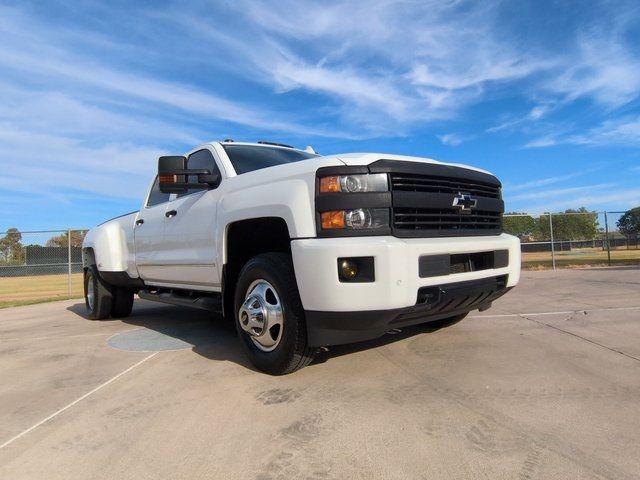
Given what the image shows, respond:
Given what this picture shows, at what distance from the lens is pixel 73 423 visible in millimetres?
2789

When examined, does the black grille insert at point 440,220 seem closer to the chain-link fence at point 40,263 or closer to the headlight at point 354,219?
the headlight at point 354,219

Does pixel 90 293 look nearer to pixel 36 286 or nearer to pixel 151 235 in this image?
pixel 151 235

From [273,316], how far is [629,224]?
19102 mm

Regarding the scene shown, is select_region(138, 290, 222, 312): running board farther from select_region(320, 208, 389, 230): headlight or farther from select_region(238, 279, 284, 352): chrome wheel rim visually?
select_region(320, 208, 389, 230): headlight

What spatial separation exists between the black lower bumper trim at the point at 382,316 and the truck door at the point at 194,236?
146 centimetres

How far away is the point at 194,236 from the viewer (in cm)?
447

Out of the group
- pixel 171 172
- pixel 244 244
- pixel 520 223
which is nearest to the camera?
pixel 171 172

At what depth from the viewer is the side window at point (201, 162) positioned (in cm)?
447

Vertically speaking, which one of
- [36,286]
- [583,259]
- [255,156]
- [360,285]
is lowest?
[36,286]

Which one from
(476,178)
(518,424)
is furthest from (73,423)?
(476,178)

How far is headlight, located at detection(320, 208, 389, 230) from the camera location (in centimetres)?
296

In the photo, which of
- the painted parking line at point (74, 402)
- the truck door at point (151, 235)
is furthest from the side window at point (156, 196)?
the painted parking line at point (74, 402)

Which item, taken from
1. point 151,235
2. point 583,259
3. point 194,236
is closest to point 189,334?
point 151,235

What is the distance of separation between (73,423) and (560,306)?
553 cm
